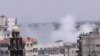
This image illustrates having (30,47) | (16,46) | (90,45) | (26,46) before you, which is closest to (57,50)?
(30,47)

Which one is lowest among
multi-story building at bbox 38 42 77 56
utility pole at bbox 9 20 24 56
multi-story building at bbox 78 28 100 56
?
utility pole at bbox 9 20 24 56

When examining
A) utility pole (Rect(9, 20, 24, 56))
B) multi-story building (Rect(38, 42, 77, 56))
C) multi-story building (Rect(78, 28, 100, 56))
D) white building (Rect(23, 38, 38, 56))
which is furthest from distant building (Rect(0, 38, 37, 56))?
utility pole (Rect(9, 20, 24, 56))

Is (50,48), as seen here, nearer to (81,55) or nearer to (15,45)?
(81,55)

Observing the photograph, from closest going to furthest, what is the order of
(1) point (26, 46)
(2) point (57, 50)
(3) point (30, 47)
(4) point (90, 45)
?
(4) point (90, 45), (1) point (26, 46), (3) point (30, 47), (2) point (57, 50)

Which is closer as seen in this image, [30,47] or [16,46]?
[16,46]

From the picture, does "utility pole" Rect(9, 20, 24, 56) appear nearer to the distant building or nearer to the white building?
the distant building

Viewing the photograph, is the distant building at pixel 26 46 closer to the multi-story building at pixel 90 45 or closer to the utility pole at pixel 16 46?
the multi-story building at pixel 90 45

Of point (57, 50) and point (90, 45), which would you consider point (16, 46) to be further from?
point (57, 50)

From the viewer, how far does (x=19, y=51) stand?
51.6m

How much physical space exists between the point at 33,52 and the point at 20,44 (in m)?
71.6

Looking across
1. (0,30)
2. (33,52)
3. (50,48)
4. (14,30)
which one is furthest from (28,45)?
(14,30)

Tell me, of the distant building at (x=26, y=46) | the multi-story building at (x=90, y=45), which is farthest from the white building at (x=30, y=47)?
the multi-story building at (x=90, y=45)

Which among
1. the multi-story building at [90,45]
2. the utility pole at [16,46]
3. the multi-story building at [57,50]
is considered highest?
the multi-story building at [57,50]

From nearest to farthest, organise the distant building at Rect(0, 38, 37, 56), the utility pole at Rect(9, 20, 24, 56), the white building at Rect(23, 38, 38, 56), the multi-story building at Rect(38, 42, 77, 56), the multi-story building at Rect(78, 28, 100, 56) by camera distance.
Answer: the utility pole at Rect(9, 20, 24, 56) → the multi-story building at Rect(78, 28, 100, 56) → the distant building at Rect(0, 38, 37, 56) → the white building at Rect(23, 38, 38, 56) → the multi-story building at Rect(38, 42, 77, 56)
